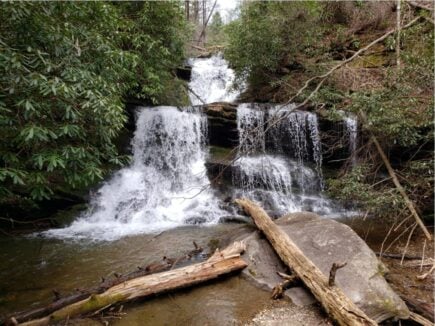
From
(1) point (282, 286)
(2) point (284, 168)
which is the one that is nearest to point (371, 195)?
(1) point (282, 286)

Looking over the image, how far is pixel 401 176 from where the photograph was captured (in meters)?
6.57

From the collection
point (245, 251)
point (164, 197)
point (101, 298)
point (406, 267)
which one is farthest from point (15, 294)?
point (406, 267)

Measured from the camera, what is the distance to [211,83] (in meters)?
15.6

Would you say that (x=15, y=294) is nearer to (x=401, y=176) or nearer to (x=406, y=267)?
(x=406, y=267)

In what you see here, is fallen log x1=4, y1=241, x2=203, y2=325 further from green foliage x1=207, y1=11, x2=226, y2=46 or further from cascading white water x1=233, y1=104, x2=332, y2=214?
green foliage x1=207, y1=11, x2=226, y2=46

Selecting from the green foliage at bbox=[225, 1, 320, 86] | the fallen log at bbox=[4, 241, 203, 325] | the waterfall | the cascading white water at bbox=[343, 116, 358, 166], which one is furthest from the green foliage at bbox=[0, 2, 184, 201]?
the green foliage at bbox=[225, 1, 320, 86]

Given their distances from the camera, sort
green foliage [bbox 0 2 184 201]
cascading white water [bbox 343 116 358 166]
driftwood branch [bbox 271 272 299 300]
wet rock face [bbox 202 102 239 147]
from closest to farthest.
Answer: green foliage [bbox 0 2 184 201] < driftwood branch [bbox 271 272 299 300] < cascading white water [bbox 343 116 358 166] < wet rock face [bbox 202 102 239 147]

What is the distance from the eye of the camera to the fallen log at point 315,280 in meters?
3.24

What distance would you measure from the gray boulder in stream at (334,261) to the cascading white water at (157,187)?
2.73 meters

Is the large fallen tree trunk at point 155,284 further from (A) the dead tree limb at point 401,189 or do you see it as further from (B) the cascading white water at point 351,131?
(B) the cascading white water at point 351,131

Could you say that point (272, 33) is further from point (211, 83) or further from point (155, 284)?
point (155, 284)

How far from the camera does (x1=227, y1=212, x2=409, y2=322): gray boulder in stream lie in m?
3.73

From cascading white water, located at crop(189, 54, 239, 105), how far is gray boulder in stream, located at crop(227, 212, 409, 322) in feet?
31.9

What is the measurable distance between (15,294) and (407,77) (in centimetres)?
787
